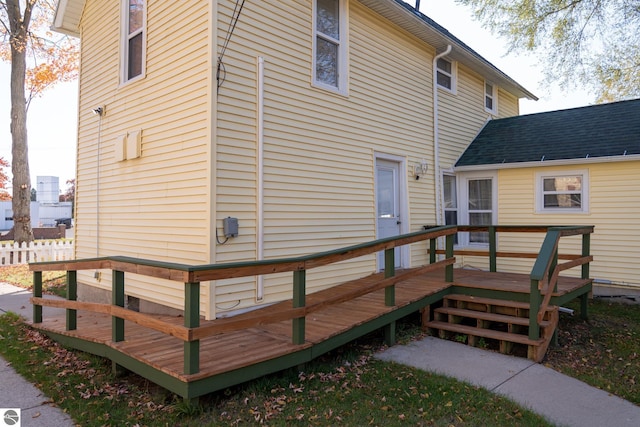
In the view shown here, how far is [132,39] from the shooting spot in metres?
6.89

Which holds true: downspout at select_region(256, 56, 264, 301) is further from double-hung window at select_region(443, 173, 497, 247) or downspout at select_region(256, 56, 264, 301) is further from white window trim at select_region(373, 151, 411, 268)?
double-hung window at select_region(443, 173, 497, 247)

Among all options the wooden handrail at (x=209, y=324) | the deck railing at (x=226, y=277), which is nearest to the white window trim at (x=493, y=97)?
the deck railing at (x=226, y=277)

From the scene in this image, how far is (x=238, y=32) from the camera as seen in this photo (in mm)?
5395

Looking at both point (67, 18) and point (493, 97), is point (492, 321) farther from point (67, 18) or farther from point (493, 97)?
point (67, 18)

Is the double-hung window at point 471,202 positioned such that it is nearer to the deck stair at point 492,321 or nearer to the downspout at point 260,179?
the deck stair at point 492,321

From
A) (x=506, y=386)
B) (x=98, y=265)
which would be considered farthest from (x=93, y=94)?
(x=506, y=386)

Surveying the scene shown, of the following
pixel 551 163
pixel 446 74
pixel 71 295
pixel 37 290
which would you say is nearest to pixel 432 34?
pixel 446 74

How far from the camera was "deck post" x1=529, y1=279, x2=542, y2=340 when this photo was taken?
16.2 ft

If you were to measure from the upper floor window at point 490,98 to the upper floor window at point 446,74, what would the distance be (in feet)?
6.65

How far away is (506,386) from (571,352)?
71.5 inches

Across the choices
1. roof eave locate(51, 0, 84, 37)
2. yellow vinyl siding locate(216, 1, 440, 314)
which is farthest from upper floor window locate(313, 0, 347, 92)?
roof eave locate(51, 0, 84, 37)

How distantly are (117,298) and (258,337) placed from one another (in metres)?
1.44

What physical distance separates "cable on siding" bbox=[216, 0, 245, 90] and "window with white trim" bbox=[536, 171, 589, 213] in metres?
7.33

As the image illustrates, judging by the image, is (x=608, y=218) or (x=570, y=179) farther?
(x=570, y=179)
